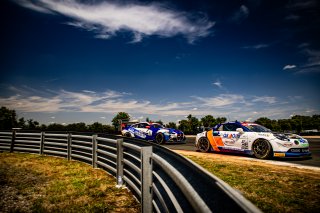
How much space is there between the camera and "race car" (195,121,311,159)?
7.13 meters

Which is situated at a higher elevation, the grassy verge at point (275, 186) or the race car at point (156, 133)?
the race car at point (156, 133)

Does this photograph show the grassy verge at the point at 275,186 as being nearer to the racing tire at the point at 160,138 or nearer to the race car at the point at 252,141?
the race car at the point at 252,141

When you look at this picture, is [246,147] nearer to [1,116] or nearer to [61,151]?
[61,151]

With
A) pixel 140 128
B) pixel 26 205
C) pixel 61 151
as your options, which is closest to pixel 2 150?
pixel 61 151

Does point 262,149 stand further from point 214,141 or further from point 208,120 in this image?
point 208,120

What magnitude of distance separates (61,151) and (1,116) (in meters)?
101

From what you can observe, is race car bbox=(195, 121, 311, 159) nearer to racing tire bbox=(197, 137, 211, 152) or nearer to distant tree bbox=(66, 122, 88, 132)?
→ racing tire bbox=(197, 137, 211, 152)

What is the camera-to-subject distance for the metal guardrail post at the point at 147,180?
266 cm

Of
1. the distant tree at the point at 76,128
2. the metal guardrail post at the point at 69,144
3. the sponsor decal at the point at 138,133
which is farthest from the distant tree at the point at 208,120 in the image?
the metal guardrail post at the point at 69,144

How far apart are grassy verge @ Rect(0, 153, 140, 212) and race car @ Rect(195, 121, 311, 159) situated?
5.44 m

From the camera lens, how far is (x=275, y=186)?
13.5 ft

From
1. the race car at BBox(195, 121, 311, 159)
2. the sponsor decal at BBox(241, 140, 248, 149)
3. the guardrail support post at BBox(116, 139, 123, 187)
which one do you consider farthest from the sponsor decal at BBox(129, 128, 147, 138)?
the guardrail support post at BBox(116, 139, 123, 187)

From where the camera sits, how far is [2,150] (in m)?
11.2

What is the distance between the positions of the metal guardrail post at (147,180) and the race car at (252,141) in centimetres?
605
